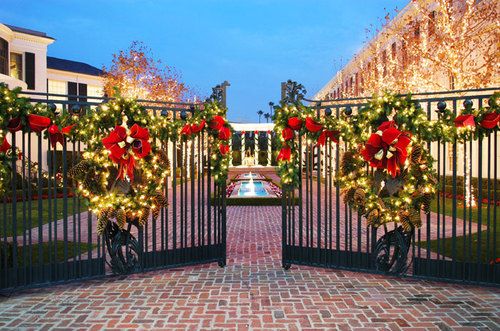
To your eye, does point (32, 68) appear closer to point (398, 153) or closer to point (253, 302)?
point (253, 302)

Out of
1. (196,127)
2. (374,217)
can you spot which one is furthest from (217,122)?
(374,217)

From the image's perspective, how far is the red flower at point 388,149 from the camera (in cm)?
528

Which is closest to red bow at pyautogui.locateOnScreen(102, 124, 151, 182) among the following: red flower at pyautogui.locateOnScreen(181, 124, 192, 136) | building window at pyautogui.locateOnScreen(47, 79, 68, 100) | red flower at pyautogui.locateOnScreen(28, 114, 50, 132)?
red flower at pyautogui.locateOnScreen(28, 114, 50, 132)

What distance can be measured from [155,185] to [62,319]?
215cm

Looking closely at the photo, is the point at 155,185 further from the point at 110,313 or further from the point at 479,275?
the point at 479,275

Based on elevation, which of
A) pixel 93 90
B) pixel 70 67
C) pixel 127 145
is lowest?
pixel 127 145

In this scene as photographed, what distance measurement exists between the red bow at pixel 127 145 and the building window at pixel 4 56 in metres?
19.8

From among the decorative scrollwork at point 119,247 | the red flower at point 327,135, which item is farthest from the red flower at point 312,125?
the decorative scrollwork at point 119,247

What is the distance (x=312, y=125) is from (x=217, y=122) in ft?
4.85

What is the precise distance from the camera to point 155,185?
6.09 meters

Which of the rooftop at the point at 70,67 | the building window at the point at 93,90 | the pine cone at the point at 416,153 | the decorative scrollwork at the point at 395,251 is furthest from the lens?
the building window at the point at 93,90

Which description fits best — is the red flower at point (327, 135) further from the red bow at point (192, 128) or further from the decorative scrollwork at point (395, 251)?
the red bow at point (192, 128)

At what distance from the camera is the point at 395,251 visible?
5977 mm

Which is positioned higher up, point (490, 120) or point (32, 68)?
point (32, 68)
